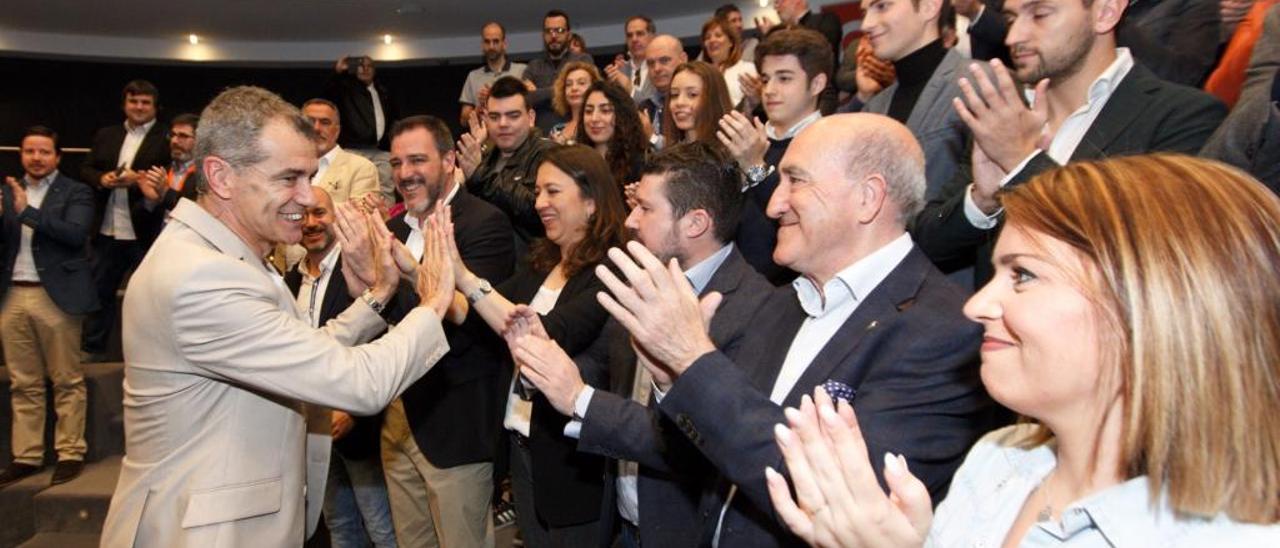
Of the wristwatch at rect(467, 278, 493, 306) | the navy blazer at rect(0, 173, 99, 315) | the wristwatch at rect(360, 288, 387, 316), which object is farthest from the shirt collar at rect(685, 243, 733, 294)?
the navy blazer at rect(0, 173, 99, 315)

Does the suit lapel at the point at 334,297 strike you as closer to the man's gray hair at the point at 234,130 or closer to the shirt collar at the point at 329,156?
the man's gray hair at the point at 234,130

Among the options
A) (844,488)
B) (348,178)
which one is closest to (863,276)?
(844,488)

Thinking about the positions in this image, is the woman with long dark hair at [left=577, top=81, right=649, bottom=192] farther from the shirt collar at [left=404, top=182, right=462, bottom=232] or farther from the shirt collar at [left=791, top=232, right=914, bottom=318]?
the shirt collar at [left=791, top=232, right=914, bottom=318]

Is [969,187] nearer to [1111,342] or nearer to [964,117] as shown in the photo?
[964,117]

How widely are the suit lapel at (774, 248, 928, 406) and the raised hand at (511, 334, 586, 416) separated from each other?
0.66 metres

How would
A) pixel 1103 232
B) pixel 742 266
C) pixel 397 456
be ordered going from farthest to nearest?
pixel 397 456
pixel 742 266
pixel 1103 232

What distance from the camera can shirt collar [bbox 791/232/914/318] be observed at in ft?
5.74

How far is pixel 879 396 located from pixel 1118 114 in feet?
3.01

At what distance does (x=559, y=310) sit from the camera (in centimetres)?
279

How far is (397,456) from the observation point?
3.38m

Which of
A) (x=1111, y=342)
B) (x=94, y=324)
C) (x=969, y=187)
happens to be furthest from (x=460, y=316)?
(x=94, y=324)

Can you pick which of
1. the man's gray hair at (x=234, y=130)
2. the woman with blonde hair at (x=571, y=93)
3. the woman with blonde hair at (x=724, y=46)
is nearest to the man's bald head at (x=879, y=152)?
the man's gray hair at (x=234, y=130)

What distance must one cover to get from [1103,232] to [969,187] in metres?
1.06

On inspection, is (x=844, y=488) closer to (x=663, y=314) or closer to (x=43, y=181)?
(x=663, y=314)
